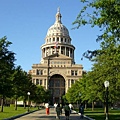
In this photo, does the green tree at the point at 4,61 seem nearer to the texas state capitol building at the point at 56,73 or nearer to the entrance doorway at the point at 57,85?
the texas state capitol building at the point at 56,73

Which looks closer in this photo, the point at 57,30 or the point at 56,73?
the point at 56,73

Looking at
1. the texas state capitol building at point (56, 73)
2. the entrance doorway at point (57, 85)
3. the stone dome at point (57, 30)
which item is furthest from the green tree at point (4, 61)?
the stone dome at point (57, 30)

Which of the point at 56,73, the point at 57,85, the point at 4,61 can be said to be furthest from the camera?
the point at 57,85

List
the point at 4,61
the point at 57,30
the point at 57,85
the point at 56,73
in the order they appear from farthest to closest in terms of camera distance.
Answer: the point at 57,30
the point at 57,85
the point at 56,73
the point at 4,61

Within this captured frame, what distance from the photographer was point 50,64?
486ft

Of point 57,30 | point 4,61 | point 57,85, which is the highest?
point 57,30

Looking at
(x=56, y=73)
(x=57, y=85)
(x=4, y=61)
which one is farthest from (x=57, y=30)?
(x=4, y=61)

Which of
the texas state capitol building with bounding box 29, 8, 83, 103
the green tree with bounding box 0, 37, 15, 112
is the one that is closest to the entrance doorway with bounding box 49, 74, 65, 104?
the texas state capitol building with bounding box 29, 8, 83, 103

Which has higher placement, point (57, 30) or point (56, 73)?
point (57, 30)

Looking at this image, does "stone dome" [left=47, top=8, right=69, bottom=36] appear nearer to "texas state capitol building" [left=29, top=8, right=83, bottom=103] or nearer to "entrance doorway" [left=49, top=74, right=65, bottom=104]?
"texas state capitol building" [left=29, top=8, right=83, bottom=103]

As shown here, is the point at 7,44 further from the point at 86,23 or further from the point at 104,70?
the point at 86,23

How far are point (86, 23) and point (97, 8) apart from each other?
1.24 metres

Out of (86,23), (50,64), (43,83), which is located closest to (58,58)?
(50,64)

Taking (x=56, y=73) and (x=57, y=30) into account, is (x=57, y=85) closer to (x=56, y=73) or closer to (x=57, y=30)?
(x=56, y=73)
